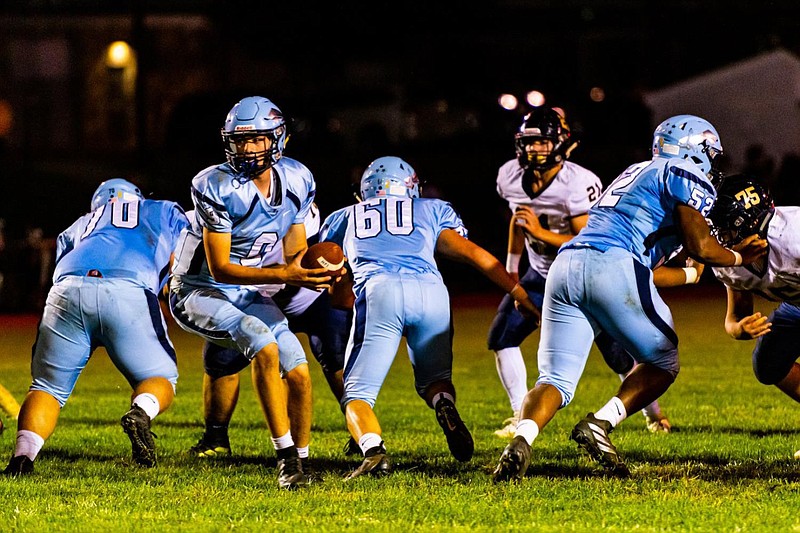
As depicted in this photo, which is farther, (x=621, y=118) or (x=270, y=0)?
(x=270, y=0)

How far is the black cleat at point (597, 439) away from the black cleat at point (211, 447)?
2.18 meters

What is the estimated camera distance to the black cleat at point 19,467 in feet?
22.1

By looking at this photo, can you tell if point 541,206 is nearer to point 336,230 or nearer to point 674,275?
point 674,275

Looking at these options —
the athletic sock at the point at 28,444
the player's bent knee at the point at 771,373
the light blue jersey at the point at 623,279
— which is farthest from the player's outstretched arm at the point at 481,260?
the athletic sock at the point at 28,444

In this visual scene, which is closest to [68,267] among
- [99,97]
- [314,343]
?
[314,343]

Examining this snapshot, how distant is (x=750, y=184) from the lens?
7012mm

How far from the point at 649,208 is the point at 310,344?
7.25ft

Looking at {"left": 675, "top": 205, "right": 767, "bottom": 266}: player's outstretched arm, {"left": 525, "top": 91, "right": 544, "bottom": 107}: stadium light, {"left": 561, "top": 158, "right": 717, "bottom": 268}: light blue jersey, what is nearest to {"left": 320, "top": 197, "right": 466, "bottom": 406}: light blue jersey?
{"left": 561, "top": 158, "right": 717, "bottom": 268}: light blue jersey

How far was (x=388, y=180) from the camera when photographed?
730 centimetres

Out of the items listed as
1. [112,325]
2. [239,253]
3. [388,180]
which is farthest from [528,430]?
[112,325]

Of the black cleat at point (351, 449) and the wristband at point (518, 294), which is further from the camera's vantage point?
the black cleat at point (351, 449)

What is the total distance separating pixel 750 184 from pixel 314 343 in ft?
8.67

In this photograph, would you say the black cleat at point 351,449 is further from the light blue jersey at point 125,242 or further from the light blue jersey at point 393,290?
the light blue jersey at point 125,242

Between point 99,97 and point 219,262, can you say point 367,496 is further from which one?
point 99,97
